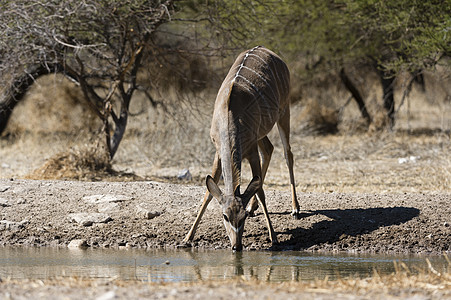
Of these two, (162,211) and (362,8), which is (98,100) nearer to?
(162,211)

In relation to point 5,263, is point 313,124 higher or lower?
higher

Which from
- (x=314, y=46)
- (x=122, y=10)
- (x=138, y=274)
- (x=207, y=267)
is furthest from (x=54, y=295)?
(x=314, y=46)

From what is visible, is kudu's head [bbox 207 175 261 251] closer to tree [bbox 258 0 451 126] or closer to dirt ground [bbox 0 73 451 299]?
dirt ground [bbox 0 73 451 299]

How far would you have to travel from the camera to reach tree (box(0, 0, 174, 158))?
35.6 ft

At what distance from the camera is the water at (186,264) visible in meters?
6.18

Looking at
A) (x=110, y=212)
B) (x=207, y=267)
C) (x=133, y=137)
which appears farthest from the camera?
(x=133, y=137)

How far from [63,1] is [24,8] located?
633 mm

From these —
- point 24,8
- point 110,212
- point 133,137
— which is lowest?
point 110,212

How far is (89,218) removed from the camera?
8.52 meters

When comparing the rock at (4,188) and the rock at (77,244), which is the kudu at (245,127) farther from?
the rock at (4,188)

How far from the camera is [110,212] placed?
8703 millimetres

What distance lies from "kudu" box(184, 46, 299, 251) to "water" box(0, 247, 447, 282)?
17.0 inches

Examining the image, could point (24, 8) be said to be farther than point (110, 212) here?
Yes

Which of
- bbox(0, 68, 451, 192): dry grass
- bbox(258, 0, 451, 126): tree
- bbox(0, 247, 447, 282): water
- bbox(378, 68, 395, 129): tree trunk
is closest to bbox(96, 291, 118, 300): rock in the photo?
bbox(0, 247, 447, 282): water
